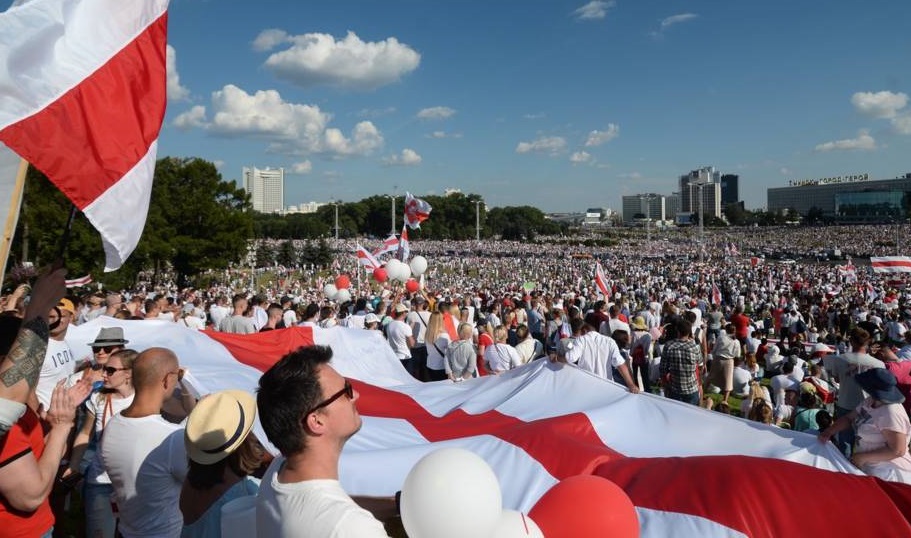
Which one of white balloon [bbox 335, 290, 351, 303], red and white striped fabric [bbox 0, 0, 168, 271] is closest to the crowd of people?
red and white striped fabric [bbox 0, 0, 168, 271]

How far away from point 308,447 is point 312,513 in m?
0.22

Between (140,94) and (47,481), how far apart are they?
6.27ft

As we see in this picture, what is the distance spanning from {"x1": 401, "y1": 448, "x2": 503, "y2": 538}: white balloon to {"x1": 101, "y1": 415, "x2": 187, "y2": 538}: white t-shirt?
4.45 ft

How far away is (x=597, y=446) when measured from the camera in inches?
155

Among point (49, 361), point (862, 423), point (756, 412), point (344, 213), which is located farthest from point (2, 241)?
point (344, 213)

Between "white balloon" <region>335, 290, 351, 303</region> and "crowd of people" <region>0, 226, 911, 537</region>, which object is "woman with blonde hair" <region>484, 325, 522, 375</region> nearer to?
"crowd of people" <region>0, 226, 911, 537</region>

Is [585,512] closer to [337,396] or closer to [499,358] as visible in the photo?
[337,396]

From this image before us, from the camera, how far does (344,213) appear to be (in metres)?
125

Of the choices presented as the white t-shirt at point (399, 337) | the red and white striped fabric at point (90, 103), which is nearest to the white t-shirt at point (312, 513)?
the red and white striped fabric at point (90, 103)

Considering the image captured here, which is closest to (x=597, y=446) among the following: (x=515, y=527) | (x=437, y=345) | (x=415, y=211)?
(x=515, y=527)

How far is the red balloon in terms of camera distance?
2.01m

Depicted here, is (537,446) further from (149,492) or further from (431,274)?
(431,274)

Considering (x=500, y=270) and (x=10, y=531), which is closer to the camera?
(x=10, y=531)

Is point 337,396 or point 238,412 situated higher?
point 337,396
